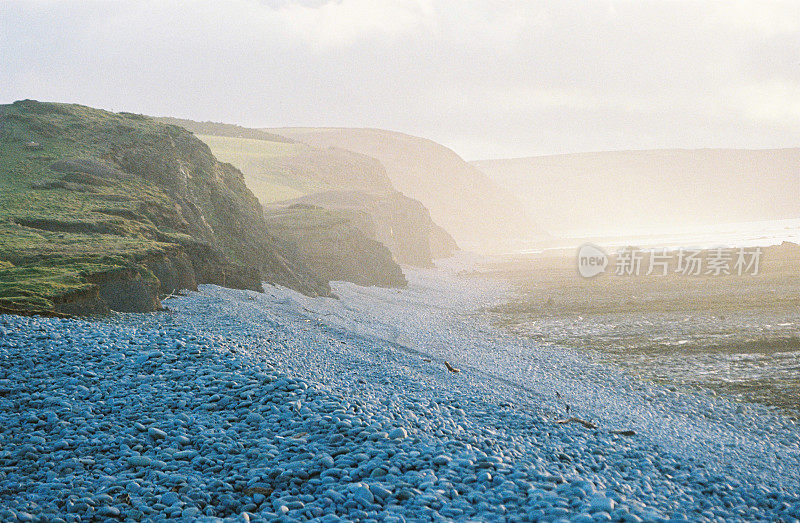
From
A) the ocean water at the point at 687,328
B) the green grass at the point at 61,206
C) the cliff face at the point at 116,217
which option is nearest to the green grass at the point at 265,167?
the cliff face at the point at 116,217

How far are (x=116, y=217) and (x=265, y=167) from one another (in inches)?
2647

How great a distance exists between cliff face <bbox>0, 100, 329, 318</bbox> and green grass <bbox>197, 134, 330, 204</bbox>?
3175cm

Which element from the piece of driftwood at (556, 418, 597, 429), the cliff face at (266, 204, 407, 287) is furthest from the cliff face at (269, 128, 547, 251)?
the piece of driftwood at (556, 418, 597, 429)

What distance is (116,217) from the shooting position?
2017cm

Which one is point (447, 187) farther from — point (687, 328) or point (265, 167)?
point (687, 328)

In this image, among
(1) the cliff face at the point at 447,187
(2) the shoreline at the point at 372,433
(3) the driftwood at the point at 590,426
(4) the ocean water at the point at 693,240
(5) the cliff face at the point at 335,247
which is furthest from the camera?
(1) the cliff face at the point at 447,187

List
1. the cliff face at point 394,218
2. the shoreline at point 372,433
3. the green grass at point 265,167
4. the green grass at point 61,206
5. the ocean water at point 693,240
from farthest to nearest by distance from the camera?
the ocean water at point 693,240
the green grass at point 265,167
the cliff face at point 394,218
the green grass at point 61,206
the shoreline at point 372,433

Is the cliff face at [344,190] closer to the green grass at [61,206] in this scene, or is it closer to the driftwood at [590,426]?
the green grass at [61,206]

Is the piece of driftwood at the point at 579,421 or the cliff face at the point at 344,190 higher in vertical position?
the cliff face at the point at 344,190

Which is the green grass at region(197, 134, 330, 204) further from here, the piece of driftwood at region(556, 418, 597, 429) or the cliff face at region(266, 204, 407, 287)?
the piece of driftwood at region(556, 418, 597, 429)

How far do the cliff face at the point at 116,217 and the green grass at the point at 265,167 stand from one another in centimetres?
3175

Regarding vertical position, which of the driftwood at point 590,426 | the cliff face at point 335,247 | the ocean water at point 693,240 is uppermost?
the ocean water at point 693,240

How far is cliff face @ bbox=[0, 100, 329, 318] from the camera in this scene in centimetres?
1506

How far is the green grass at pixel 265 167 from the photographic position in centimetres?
6978
